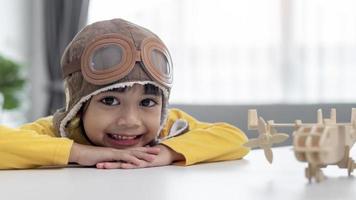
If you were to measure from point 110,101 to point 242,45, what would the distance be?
204 centimetres

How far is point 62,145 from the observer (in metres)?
1.23

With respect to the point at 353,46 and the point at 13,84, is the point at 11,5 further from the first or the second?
the point at 353,46

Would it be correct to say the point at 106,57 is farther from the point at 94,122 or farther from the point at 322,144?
the point at 322,144

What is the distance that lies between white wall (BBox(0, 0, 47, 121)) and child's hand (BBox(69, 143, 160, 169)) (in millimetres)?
2396

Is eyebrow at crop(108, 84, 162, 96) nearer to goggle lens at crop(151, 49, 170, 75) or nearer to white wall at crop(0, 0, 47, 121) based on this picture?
goggle lens at crop(151, 49, 170, 75)

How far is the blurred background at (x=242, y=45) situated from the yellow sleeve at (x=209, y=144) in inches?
68.5

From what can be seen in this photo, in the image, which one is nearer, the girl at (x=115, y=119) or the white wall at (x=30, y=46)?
the girl at (x=115, y=119)

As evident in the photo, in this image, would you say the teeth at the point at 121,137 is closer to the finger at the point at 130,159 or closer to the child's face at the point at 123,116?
the child's face at the point at 123,116

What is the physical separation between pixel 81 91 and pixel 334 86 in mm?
2162

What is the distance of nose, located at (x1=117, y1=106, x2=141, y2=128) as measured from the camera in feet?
4.32

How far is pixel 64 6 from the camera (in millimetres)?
3480

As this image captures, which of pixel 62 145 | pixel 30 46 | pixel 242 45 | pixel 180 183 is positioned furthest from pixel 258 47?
pixel 180 183

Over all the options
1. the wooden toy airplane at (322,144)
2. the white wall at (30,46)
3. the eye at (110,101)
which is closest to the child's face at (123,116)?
the eye at (110,101)

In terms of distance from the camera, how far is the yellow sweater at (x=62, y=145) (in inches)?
47.6
